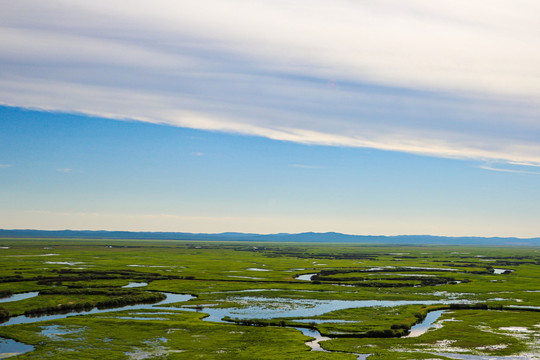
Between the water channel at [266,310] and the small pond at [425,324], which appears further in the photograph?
the small pond at [425,324]

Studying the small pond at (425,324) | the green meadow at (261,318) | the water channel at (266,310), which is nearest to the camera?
the green meadow at (261,318)

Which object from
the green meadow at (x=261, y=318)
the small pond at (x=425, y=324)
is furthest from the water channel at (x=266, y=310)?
the green meadow at (x=261, y=318)

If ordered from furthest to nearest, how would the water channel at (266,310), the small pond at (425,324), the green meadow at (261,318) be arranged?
the small pond at (425,324)
the water channel at (266,310)
the green meadow at (261,318)

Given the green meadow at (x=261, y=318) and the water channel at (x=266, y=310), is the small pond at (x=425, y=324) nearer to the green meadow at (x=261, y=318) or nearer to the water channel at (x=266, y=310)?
the water channel at (x=266, y=310)

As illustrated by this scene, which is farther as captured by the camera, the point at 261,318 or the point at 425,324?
the point at 261,318

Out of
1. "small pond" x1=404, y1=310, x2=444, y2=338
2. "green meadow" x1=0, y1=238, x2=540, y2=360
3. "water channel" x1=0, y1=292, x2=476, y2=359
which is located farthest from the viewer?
"small pond" x1=404, y1=310, x2=444, y2=338

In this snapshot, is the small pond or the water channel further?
the small pond

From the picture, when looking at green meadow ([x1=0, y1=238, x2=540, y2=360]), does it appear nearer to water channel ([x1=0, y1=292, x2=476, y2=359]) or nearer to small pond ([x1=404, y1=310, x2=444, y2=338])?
water channel ([x1=0, y1=292, x2=476, y2=359])

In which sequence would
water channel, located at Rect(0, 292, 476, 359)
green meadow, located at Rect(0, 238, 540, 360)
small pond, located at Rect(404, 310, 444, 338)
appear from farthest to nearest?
1. small pond, located at Rect(404, 310, 444, 338)
2. water channel, located at Rect(0, 292, 476, 359)
3. green meadow, located at Rect(0, 238, 540, 360)

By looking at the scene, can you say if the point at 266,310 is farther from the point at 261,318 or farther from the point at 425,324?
the point at 425,324

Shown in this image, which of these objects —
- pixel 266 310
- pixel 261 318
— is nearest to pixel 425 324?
pixel 261 318

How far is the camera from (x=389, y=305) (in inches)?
2532

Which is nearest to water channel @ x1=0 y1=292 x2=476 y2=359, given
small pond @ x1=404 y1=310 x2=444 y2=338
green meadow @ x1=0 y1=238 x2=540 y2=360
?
small pond @ x1=404 y1=310 x2=444 y2=338

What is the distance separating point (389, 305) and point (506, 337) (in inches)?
759
